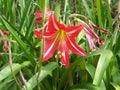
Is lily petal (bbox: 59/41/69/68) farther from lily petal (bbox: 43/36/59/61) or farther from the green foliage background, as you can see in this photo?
the green foliage background

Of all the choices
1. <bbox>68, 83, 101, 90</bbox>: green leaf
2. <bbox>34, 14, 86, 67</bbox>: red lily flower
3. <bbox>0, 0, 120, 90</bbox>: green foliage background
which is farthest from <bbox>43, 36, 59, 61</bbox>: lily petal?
<bbox>68, 83, 101, 90</bbox>: green leaf

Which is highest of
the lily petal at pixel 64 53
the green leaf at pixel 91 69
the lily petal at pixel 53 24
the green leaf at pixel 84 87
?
the lily petal at pixel 53 24

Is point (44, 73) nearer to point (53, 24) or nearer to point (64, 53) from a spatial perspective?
point (64, 53)

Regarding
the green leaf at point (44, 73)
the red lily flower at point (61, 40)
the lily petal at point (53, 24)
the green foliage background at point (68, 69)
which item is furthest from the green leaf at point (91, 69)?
the lily petal at point (53, 24)

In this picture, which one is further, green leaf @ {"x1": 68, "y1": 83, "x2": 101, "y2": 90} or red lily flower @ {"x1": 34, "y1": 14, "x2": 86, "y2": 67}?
green leaf @ {"x1": 68, "y1": 83, "x2": 101, "y2": 90}

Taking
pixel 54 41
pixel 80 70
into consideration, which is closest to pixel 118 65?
pixel 80 70

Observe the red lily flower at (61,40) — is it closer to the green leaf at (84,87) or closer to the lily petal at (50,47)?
the lily petal at (50,47)
